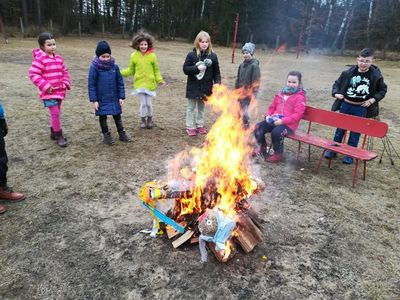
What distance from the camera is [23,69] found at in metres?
13.4

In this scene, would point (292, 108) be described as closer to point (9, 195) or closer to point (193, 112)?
point (193, 112)

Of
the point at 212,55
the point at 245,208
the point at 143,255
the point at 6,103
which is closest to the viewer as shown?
the point at 143,255

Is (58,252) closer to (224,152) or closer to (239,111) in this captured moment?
(224,152)

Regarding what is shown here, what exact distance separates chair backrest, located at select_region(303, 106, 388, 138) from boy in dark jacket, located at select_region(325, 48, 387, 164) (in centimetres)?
47

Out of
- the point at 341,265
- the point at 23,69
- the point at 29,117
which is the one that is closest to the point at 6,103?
the point at 29,117

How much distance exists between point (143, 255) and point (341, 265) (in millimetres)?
2081

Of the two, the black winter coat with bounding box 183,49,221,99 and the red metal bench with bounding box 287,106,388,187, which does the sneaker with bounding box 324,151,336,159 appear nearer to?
the red metal bench with bounding box 287,106,388,187

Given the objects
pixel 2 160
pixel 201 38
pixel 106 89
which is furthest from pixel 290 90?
pixel 2 160

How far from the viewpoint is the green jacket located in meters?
7.05

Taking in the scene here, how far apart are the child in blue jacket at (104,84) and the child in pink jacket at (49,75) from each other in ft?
1.85

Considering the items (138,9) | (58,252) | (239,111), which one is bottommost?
(58,252)

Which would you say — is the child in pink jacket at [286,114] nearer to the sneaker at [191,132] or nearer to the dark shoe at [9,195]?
the sneaker at [191,132]

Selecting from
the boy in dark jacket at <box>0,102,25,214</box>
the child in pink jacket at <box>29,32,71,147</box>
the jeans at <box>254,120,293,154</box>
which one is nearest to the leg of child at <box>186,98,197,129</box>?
the jeans at <box>254,120,293,154</box>

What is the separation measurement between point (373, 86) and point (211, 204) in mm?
3985
